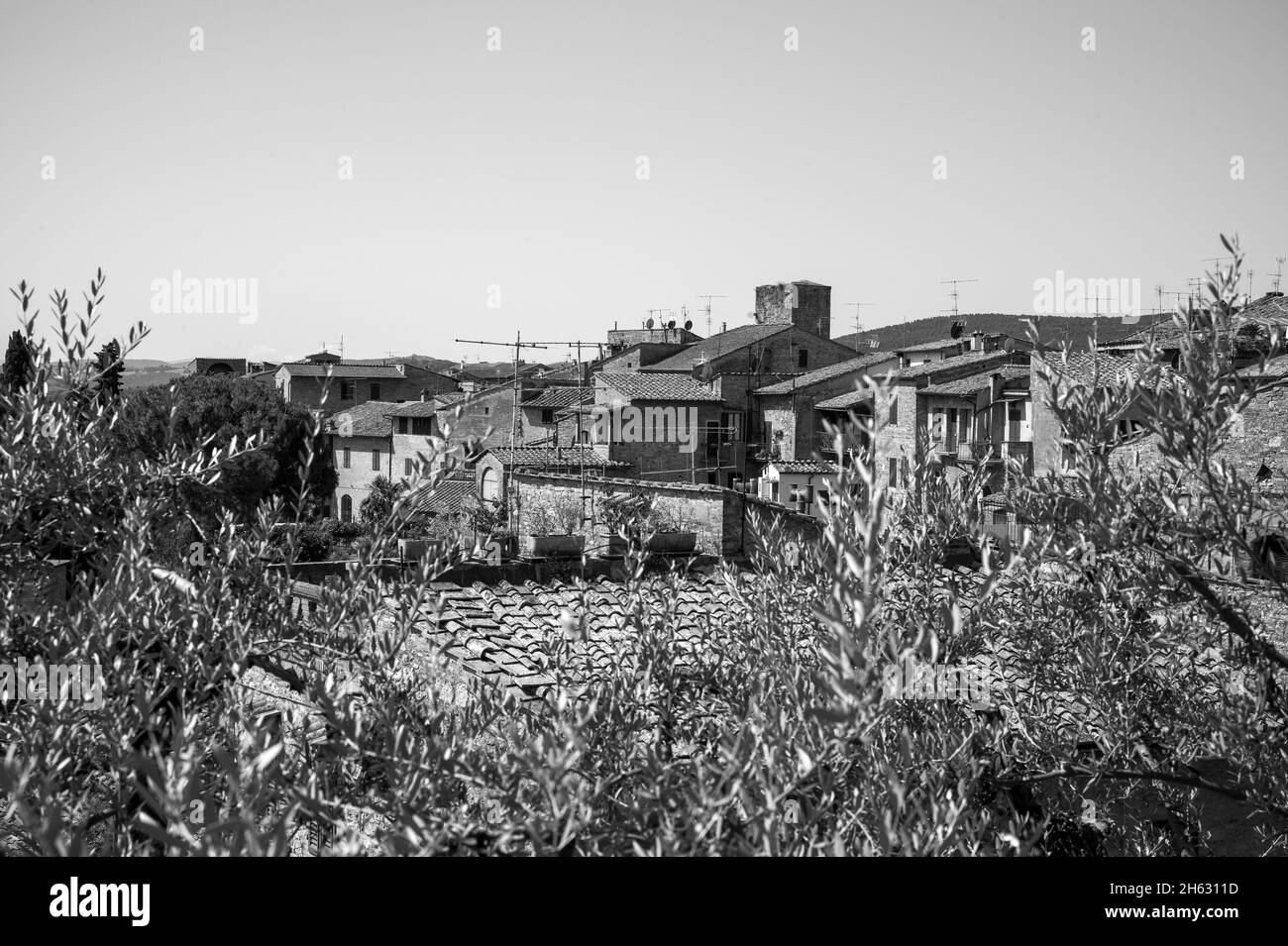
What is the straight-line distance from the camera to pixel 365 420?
2074 inches

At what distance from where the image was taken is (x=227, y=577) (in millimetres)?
6559

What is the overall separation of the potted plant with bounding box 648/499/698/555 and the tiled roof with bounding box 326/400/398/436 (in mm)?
32857

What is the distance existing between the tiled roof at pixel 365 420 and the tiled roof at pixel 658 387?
12.7 meters

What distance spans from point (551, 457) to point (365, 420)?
63.8 feet

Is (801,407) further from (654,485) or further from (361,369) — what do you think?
(361,369)

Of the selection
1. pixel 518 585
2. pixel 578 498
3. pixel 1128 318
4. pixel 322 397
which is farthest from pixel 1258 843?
pixel 1128 318

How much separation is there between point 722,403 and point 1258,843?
3628 cm

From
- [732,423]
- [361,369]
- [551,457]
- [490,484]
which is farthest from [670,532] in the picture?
[361,369]

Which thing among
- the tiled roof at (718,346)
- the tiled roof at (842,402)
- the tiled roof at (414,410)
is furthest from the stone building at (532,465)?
the tiled roof at (718,346)

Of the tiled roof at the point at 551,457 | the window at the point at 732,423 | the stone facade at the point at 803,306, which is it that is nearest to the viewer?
the tiled roof at the point at 551,457

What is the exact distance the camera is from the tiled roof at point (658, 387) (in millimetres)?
43219

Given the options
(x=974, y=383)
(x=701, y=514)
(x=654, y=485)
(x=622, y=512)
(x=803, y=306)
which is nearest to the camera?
(x=622, y=512)

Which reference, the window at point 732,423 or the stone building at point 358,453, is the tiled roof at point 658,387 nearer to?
the window at point 732,423
